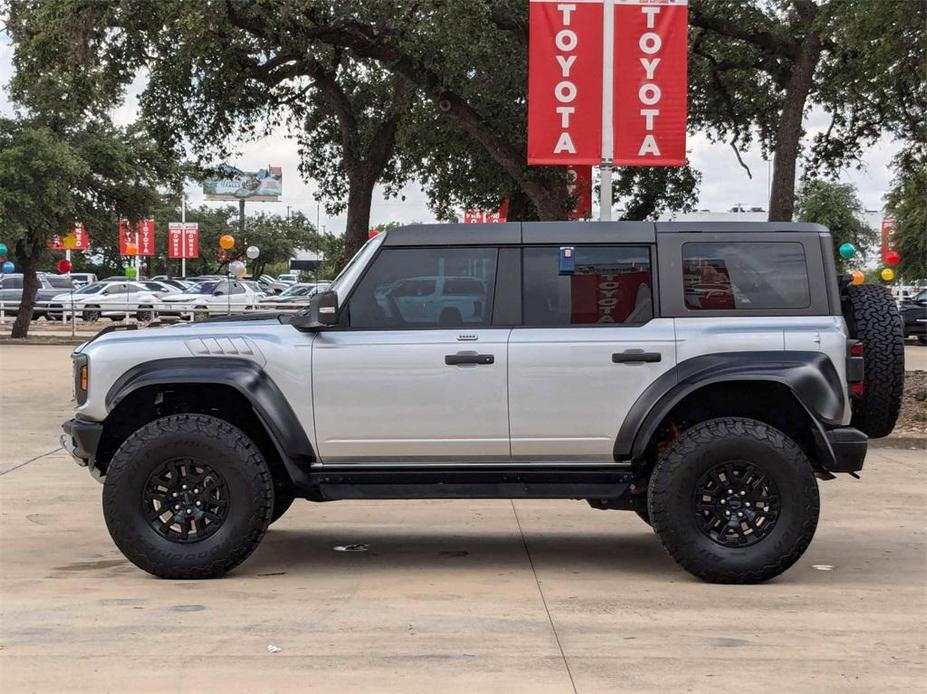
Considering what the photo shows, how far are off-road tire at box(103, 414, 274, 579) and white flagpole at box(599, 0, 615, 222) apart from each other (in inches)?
270

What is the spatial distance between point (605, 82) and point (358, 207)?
11.5m

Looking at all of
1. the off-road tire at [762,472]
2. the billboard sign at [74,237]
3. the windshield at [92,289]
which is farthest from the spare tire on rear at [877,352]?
the windshield at [92,289]

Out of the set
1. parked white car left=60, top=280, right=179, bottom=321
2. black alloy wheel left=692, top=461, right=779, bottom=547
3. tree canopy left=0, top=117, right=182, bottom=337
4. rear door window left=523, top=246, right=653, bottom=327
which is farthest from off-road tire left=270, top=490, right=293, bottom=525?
parked white car left=60, top=280, right=179, bottom=321

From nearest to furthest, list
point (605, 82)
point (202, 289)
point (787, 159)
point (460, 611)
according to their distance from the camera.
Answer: point (460, 611) < point (605, 82) < point (787, 159) < point (202, 289)

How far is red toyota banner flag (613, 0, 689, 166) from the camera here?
1291 cm

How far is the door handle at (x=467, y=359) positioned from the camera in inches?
270

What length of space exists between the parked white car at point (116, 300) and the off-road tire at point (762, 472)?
109 feet

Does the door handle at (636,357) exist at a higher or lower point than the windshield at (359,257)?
lower

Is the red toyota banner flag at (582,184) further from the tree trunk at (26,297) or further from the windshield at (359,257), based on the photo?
the tree trunk at (26,297)

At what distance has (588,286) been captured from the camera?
7062 millimetres

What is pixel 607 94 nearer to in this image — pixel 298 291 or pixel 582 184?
pixel 582 184

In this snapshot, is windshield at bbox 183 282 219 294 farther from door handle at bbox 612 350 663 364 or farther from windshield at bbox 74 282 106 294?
door handle at bbox 612 350 663 364

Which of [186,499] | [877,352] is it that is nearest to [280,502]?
[186,499]

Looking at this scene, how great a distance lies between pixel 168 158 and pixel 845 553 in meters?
17.2
